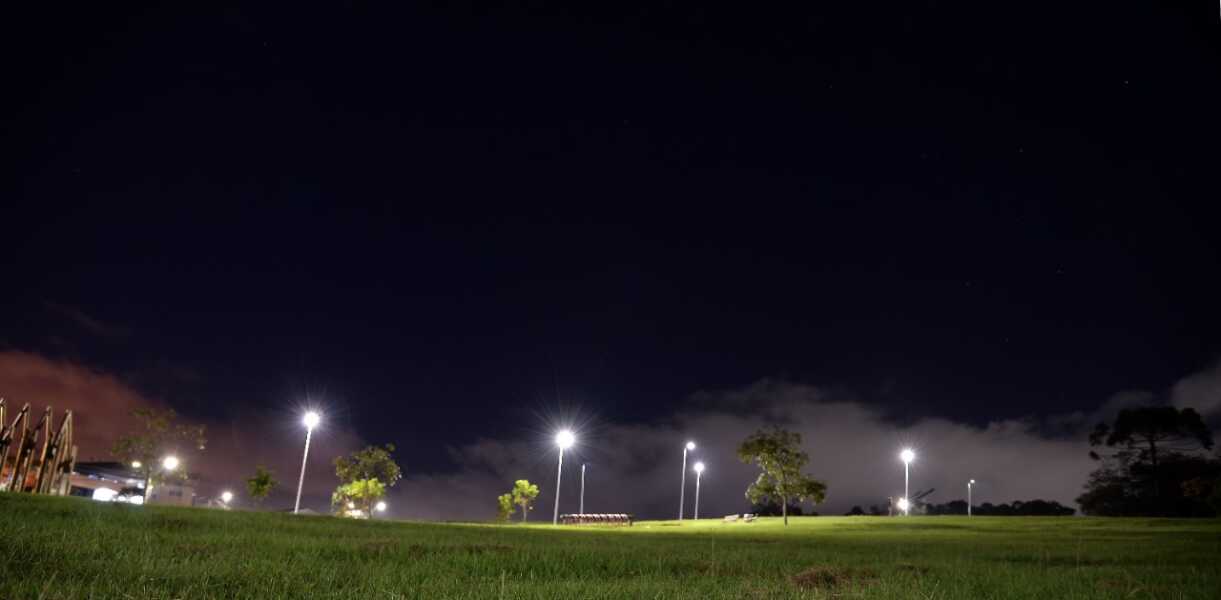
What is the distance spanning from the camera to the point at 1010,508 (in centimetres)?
12581

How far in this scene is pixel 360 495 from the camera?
268ft

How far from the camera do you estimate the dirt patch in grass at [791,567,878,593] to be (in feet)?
28.2

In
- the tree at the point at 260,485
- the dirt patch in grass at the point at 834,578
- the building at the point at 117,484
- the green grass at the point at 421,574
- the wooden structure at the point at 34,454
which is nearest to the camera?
the green grass at the point at 421,574

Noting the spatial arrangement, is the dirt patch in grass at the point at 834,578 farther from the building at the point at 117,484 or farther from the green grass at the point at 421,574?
the building at the point at 117,484

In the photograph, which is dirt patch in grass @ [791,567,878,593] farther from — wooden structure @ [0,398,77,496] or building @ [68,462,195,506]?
building @ [68,462,195,506]

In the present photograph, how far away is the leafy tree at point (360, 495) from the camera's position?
81.6 meters

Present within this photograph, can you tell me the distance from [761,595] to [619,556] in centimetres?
510

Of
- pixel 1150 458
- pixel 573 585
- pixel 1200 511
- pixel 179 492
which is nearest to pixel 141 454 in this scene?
pixel 573 585

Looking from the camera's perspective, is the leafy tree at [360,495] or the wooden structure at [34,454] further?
the leafy tree at [360,495]

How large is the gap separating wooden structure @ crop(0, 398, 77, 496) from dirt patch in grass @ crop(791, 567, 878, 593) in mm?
32442

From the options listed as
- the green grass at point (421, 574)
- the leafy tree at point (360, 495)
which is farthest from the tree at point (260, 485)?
the green grass at point (421, 574)

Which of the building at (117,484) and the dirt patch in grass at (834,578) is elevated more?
the dirt patch in grass at (834,578)

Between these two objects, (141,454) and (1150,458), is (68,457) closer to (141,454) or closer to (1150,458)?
(141,454)

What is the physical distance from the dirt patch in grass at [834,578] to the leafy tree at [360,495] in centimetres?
7856
